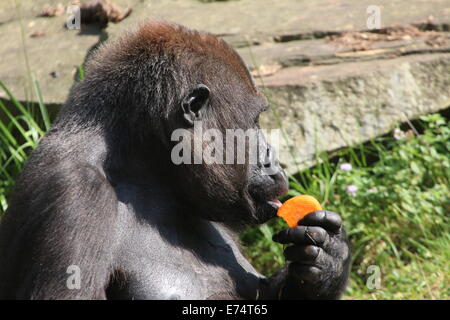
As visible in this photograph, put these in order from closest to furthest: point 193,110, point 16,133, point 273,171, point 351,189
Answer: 1. point 193,110
2. point 273,171
3. point 351,189
4. point 16,133

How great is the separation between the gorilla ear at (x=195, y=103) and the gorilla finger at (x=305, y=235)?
0.81m

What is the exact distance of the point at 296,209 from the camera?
13.4 feet

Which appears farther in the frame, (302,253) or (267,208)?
(267,208)

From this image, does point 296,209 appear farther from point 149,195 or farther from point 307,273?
point 149,195

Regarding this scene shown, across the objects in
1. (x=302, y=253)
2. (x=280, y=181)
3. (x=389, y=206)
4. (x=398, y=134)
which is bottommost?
(x=389, y=206)

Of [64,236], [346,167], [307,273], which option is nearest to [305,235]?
[307,273]

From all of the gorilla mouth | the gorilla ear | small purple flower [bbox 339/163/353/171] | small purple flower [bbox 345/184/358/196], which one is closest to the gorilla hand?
the gorilla mouth

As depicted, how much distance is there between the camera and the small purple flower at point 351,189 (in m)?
5.91

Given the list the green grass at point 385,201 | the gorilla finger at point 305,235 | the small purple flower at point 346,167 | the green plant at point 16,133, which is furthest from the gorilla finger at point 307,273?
the green plant at point 16,133

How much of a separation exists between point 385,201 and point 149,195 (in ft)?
9.21

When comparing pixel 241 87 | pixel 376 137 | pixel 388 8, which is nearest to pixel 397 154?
pixel 376 137

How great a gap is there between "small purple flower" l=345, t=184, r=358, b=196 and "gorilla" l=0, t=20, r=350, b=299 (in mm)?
1759

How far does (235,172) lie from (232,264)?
0.61 metres

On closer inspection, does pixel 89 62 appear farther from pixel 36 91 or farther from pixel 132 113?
pixel 36 91
